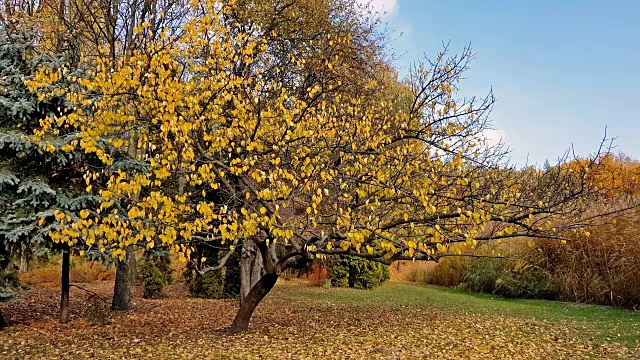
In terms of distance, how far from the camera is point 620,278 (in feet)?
38.7

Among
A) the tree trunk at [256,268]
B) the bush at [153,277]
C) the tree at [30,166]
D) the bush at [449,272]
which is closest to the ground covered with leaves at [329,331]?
the bush at [153,277]

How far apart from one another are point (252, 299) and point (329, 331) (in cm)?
137

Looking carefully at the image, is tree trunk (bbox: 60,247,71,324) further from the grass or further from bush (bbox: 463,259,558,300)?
bush (bbox: 463,259,558,300)

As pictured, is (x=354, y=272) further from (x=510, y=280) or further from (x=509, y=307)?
(x=509, y=307)

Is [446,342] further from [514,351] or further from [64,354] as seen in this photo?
[64,354]

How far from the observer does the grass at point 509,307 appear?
868 centimetres

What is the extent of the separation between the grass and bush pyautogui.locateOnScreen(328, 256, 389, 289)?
569mm

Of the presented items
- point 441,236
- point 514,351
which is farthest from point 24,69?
point 514,351

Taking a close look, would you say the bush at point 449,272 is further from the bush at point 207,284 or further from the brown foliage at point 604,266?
the bush at point 207,284

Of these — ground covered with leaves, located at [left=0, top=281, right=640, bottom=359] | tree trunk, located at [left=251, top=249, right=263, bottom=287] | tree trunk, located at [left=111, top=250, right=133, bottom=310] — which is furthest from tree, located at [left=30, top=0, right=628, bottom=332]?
tree trunk, located at [left=251, top=249, right=263, bottom=287]

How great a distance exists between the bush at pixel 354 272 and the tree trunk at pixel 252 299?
8.98 metres

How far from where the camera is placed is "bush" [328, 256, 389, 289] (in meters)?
17.2

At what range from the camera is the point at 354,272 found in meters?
17.5

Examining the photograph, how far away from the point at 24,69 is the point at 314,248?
6.12 m
